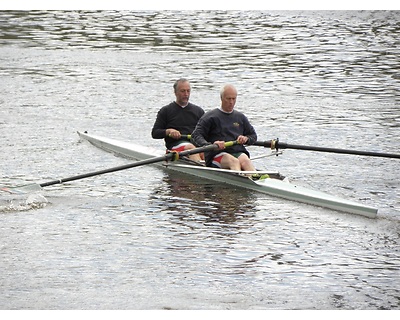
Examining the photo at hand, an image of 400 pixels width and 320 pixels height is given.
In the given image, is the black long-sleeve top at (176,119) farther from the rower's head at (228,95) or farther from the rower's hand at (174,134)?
the rower's head at (228,95)

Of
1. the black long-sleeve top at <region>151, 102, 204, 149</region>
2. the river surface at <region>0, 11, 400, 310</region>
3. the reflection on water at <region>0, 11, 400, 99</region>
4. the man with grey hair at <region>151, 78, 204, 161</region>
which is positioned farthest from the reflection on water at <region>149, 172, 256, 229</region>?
the reflection on water at <region>0, 11, 400, 99</region>

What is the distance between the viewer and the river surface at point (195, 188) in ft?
28.1

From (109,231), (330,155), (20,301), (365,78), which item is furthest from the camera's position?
(365,78)

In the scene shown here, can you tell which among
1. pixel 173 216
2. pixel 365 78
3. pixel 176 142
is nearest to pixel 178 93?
pixel 176 142

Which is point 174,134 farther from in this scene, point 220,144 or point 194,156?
point 220,144

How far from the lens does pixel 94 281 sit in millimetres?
8680

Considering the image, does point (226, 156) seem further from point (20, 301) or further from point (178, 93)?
point (20, 301)

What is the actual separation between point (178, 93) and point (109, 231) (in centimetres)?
301

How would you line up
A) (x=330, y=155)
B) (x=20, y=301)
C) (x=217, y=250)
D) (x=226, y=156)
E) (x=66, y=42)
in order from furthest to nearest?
(x=66, y=42) → (x=330, y=155) → (x=226, y=156) → (x=217, y=250) → (x=20, y=301)

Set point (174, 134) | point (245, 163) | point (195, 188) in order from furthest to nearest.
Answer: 1. point (174, 134)
2. point (195, 188)
3. point (245, 163)

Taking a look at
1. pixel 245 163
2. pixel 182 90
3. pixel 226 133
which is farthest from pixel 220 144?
pixel 182 90

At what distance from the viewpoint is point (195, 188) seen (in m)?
12.3

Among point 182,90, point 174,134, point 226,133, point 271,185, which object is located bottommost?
point 271,185

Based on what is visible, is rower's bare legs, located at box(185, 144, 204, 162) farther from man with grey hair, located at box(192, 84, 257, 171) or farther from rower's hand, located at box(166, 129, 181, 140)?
man with grey hair, located at box(192, 84, 257, 171)
